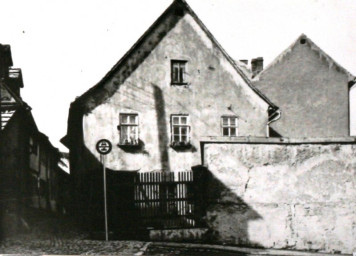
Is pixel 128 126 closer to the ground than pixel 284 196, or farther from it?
farther from it

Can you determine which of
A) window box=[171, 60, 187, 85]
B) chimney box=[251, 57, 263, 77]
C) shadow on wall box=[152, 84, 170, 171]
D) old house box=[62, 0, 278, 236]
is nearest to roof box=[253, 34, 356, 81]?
chimney box=[251, 57, 263, 77]

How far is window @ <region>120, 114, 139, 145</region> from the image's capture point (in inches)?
489

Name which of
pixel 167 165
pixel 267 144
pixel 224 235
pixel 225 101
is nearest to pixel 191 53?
pixel 225 101

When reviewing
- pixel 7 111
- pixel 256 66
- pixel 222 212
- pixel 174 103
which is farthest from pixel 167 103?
pixel 256 66

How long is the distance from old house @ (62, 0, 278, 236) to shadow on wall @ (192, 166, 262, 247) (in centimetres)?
494

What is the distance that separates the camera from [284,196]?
7.66 m

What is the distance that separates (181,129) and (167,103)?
90cm

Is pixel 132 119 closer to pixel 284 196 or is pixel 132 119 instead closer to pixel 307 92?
pixel 284 196

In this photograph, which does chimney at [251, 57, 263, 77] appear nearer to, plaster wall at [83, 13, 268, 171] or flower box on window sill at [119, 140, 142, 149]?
plaster wall at [83, 13, 268, 171]

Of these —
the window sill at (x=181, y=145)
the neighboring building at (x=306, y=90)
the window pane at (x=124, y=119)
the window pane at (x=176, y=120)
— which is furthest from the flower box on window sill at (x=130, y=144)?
the neighboring building at (x=306, y=90)

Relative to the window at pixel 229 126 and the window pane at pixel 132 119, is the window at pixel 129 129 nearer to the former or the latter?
the window pane at pixel 132 119

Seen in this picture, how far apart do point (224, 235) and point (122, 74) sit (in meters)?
6.58

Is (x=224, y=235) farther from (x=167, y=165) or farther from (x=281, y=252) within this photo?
(x=167, y=165)

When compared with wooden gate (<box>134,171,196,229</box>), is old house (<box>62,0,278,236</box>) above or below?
above
